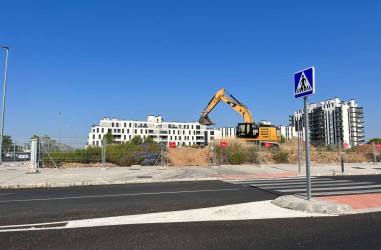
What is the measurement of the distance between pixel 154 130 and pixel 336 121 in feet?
270

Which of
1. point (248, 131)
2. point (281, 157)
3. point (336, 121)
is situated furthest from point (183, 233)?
point (336, 121)

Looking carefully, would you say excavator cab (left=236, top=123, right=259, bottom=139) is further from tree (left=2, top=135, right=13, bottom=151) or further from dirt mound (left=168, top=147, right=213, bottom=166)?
tree (left=2, top=135, right=13, bottom=151)

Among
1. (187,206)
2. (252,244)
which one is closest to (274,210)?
(187,206)

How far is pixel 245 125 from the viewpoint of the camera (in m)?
35.3

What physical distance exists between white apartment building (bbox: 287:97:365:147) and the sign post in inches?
5232

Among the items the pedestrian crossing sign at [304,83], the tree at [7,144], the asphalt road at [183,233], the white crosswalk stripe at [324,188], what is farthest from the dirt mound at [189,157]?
the pedestrian crossing sign at [304,83]

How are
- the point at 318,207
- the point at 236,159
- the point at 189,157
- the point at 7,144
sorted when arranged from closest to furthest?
the point at 318,207 < the point at 236,159 < the point at 189,157 < the point at 7,144

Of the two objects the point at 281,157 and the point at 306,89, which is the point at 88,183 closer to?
the point at 306,89

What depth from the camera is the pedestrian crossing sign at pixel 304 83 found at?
7473 millimetres

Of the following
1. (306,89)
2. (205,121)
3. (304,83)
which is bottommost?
(306,89)

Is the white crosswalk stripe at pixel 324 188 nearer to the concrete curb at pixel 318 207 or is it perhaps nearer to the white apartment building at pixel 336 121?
the concrete curb at pixel 318 207

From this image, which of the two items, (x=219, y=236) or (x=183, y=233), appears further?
(x=183, y=233)

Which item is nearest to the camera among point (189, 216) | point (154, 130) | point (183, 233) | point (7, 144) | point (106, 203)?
point (183, 233)

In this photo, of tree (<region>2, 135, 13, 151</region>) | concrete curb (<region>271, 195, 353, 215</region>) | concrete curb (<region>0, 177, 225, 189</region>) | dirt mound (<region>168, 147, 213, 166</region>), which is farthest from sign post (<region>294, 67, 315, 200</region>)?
tree (<region>2, 135, 13, 151</region>)
